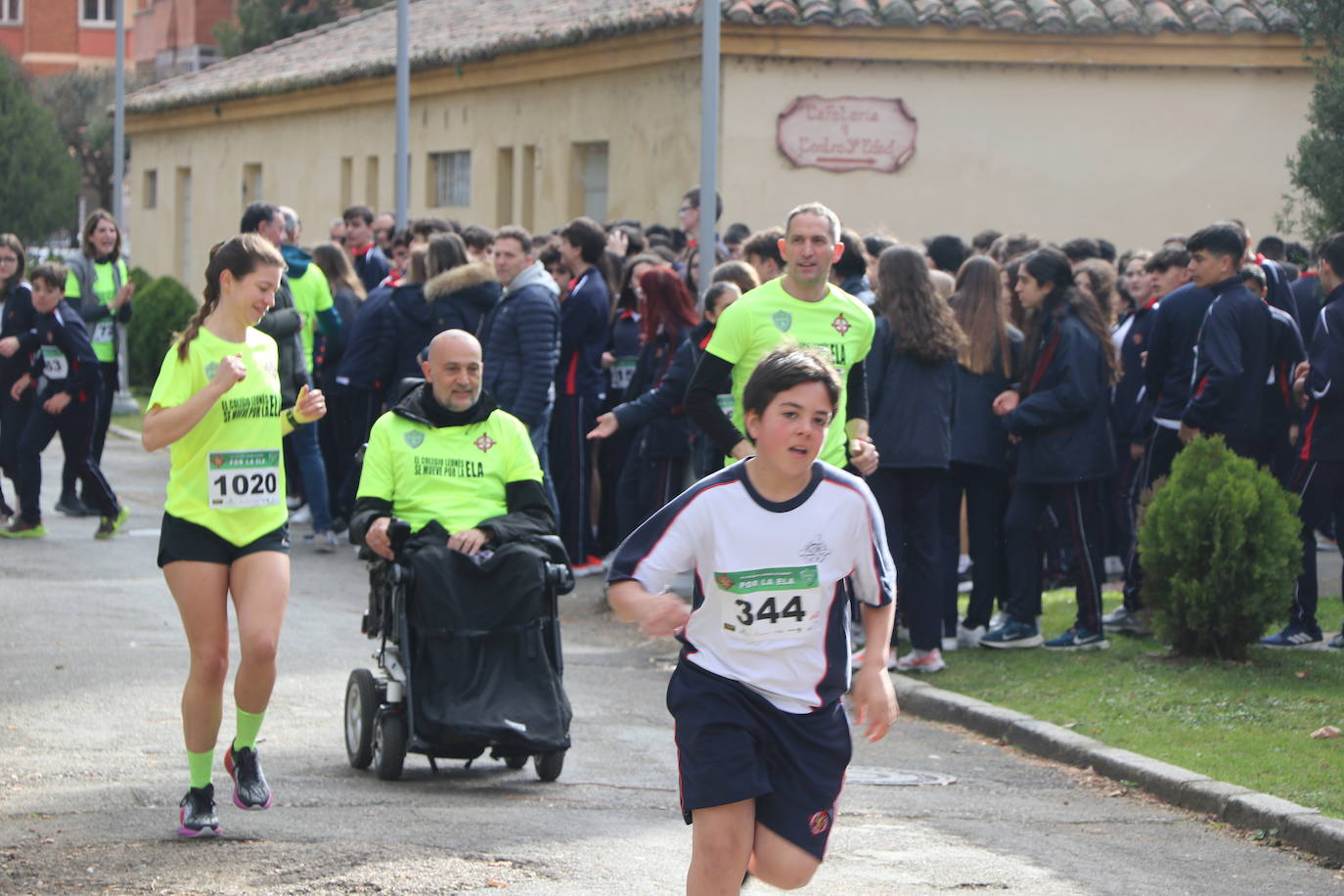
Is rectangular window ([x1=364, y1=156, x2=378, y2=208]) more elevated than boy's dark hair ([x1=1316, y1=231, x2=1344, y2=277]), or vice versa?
rectangular window ([x1=364, y1=156, x2=378, y2=208])

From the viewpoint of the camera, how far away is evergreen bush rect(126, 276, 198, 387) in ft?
99.4

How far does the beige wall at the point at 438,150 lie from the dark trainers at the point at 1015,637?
35.4 ft

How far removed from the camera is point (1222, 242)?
1058 cm

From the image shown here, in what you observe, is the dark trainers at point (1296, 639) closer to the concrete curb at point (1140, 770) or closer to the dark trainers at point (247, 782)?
the concrete curb at point (1140, 770)

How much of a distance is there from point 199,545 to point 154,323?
80.5 ft

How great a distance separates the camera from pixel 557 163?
24.8 meters

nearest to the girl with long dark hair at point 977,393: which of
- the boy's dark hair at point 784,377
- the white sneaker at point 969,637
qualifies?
the white sneaker at point 969,637

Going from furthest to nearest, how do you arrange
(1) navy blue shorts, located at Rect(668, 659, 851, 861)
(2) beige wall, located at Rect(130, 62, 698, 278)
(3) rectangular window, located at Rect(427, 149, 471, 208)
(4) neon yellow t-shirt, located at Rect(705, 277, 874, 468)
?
(3) rectangular window, located at Rect(427, 149, 471, 208) → (2) beige wall, located at Rect(130, 62, 698, 278) → (4) neon yellow t-shirt, located at Rect(705, 277, 874, 468) → (1) navy blue shorts, located at Rect(668, 659, 851, 861)

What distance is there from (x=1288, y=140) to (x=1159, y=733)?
1435 centimetres

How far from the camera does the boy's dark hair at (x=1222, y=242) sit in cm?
1058

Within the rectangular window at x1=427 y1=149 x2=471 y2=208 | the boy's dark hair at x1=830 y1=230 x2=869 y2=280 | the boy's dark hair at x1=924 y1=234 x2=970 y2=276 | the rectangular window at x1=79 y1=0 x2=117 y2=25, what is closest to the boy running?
the boy's dark hair at x1=830 y1=230 x2=869 y2=280

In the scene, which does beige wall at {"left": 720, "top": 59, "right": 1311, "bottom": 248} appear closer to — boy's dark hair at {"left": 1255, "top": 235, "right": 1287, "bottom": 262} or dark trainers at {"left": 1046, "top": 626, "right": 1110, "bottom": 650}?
boy's dark hair at {"left": 1255, "top": 235, "right": 1287, "bottom": 262}

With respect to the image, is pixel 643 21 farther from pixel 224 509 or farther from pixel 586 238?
pixel 224 509

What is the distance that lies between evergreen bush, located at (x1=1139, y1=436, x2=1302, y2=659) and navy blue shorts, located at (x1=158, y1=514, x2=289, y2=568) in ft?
16.2
